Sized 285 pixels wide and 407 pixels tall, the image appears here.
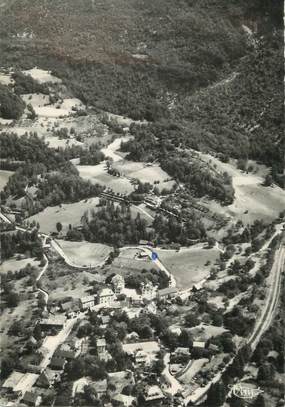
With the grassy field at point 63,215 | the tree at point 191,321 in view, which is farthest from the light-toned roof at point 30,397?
the grassy field at point 63,215

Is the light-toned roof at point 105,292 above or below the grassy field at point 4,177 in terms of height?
above

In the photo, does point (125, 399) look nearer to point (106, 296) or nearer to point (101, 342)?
point (101, 342)

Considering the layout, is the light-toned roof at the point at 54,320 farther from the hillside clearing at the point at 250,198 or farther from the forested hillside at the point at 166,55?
the forested hillside at the point at 166,55

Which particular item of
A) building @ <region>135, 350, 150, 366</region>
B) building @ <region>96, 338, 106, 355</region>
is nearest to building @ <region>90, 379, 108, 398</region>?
building @ <region>96, 338, 106, 355</region>

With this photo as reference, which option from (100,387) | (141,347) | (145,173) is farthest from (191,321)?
(145,173)

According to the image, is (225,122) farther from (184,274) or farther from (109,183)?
(184,274)

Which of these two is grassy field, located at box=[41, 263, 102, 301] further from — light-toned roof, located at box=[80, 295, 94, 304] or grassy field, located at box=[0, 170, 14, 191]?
grassy field, located at box=[0, 170, 14, 191]
